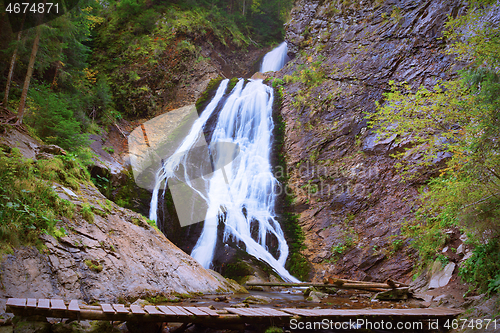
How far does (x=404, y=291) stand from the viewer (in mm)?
6316

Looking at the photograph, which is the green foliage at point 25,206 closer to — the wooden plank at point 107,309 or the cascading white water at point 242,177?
the wooden plank at point 107,309

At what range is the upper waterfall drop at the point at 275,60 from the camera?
24.8 meters

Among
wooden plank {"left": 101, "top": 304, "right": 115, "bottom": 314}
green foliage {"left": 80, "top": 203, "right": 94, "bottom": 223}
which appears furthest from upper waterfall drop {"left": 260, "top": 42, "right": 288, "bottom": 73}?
wooden plank {"left": 101, "top": 304, "right": 115, "bottom": 314}

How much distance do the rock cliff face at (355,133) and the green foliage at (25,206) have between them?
9310mm

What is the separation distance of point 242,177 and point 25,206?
11.0 meters

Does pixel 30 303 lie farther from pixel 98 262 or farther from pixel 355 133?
pixel 355 133

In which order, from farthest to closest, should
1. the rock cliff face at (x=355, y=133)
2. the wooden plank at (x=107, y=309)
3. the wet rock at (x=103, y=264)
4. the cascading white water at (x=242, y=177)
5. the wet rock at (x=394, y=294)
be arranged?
1. the cascading white water at (x=242, y=177)
2. the rock cliff face at (x=355, y=133)
3. the wet rock at (x=394, y=294)
4. the wet rock at (x=103, y=264)
5. the wooden plank at (x=107, y=309)

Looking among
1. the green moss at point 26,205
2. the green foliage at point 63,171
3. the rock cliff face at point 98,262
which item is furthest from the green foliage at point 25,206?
the green foliage at point 63,171

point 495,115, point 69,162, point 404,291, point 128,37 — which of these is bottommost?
point 404,291

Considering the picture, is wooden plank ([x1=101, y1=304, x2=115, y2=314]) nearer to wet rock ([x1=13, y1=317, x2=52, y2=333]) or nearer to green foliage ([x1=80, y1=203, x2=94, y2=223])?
wet rock ([x1=13, y1=317, x2=52, y2=333])

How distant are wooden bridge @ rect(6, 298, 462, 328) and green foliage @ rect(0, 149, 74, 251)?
144 centimetres

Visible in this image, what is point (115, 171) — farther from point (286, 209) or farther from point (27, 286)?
point (27, 286)

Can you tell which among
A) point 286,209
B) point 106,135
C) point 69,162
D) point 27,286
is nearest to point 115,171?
point 106,135

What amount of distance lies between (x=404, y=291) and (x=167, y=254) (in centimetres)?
585
